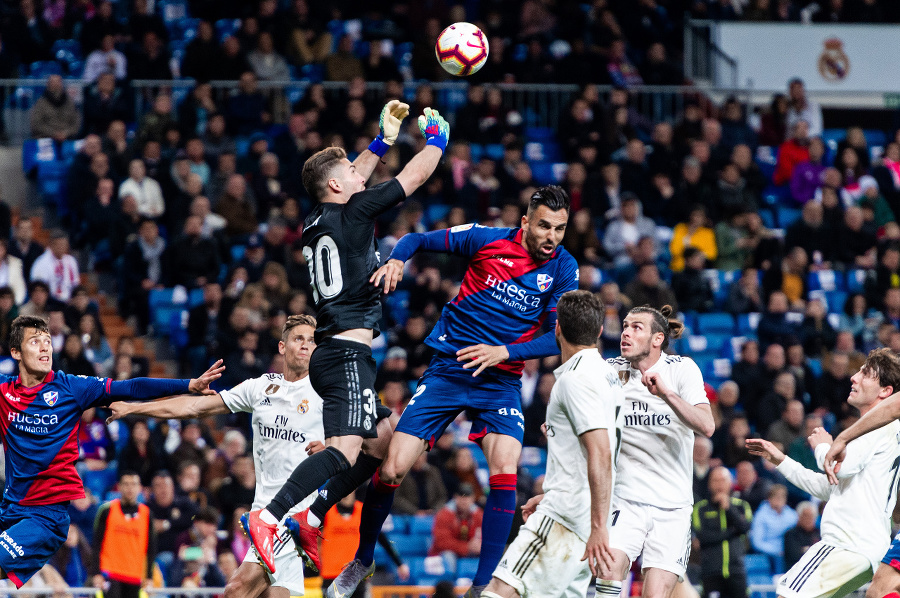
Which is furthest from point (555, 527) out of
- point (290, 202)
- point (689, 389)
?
point (290, 202)

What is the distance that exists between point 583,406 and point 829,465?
225 cm

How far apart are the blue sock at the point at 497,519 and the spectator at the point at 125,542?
5.01 m

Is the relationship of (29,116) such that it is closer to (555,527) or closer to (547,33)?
(547,33)

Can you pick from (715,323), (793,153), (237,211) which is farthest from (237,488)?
(793,153)

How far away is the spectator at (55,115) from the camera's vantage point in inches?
670

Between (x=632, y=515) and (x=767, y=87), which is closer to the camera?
(x=632, y=515)

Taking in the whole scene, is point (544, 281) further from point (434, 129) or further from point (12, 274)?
point (12, 274)

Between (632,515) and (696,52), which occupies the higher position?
(696,52)

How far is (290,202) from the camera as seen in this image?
53.5 feet

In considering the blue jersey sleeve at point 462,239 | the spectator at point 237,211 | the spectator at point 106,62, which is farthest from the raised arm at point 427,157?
the spectator at point 106,62

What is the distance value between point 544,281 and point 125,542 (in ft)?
19.2

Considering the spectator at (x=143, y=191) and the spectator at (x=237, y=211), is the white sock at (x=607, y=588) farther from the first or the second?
the spectator at (x=143, y=191)

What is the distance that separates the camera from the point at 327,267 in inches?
316

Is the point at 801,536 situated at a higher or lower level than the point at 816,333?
lower
